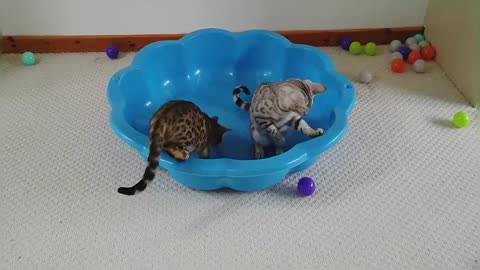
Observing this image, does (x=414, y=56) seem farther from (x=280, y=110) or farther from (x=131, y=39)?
(x=131, y=39)

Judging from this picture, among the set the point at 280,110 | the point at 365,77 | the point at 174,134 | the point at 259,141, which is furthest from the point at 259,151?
the point at 365,77

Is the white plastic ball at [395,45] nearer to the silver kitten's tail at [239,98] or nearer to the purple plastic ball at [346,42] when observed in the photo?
the purple plastic ball at [346,42]

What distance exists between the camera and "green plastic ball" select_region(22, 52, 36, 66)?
1.68 m

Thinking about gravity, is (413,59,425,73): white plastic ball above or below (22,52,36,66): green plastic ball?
above

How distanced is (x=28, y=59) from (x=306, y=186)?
1.08 metres

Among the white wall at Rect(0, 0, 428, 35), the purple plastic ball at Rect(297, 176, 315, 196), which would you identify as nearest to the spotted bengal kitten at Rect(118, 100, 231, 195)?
the purple plastic ball at Rect(297, 176, 315, 196)

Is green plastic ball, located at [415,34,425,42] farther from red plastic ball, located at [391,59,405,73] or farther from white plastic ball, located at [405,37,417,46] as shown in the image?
red plastic ball, located at [391,59,405,73]

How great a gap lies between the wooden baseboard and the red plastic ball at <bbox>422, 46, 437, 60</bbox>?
0.43 feet

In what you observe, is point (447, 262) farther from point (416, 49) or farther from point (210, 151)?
point (416, 49)

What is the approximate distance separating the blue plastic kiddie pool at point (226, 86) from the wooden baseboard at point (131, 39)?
28cm

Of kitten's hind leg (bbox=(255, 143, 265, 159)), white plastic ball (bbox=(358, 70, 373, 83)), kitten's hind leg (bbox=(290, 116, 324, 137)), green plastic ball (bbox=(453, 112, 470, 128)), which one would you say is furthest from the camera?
white plastic ball (bbox=(358, 70, 373, 83))

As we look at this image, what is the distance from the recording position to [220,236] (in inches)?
43.6

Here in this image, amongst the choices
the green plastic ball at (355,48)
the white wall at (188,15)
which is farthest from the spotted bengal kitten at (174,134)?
the green plastic ball at (355,48)

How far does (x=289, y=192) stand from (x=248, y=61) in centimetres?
50
